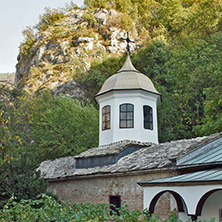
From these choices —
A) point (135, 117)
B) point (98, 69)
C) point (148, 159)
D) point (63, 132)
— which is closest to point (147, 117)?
point (135, 117)

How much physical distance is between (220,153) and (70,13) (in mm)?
44753

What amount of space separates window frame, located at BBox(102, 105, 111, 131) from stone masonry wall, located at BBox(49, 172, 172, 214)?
3.29m

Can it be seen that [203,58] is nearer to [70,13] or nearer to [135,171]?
[135,171]

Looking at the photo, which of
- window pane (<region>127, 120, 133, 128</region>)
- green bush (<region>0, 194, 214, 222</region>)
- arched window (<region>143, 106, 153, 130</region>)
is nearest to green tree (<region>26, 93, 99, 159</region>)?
window pane (<region>127, 120, 133, 128</region>)

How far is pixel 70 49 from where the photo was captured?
1567 inches

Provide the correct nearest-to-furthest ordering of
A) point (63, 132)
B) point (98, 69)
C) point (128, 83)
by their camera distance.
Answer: point (128, 83)
point (63, 132)
point (98, 69)

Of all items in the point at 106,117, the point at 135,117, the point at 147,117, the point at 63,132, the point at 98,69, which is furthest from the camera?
the point at 98,69

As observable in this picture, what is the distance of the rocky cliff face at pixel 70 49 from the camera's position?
3656cm

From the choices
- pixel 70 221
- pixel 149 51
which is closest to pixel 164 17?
pixel 149 51

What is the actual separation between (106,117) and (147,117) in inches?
89.9

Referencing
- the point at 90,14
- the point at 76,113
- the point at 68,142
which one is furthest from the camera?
the point at 90,14

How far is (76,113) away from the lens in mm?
25484

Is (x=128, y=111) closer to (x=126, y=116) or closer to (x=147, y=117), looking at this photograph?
(x=126, y=116)

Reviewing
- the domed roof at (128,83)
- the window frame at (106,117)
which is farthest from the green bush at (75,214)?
the domed roof at (128,83)
